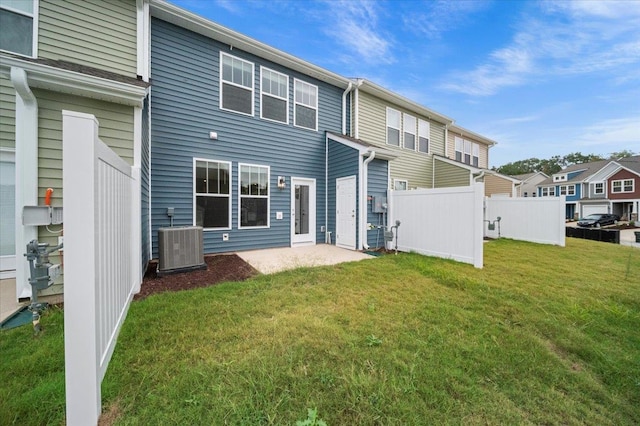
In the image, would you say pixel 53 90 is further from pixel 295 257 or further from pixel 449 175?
pixel 449 175

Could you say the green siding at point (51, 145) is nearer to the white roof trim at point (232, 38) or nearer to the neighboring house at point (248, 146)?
the neighboring house at point (248, 146)

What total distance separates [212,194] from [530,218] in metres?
11.3

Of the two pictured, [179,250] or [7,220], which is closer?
[7,220]

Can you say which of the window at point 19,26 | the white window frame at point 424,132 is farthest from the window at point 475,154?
the window at point 19,26

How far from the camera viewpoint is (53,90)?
3441 mm

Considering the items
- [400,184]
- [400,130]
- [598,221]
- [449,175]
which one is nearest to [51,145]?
[400,184]

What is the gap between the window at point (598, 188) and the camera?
26.0m

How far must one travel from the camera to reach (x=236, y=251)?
6.62 m

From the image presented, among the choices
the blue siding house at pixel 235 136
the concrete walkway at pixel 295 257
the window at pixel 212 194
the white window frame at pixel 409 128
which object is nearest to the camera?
the concrete walkway at pixel 295 257

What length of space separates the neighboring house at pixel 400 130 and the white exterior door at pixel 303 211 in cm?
267

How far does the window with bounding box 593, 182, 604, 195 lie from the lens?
85.4ft

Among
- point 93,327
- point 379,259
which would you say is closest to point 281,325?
point 93,327

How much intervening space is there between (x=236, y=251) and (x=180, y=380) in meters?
4.93

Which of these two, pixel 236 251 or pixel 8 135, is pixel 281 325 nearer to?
pixel 236 251
